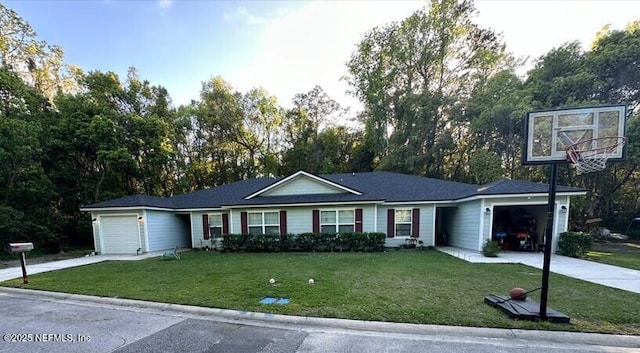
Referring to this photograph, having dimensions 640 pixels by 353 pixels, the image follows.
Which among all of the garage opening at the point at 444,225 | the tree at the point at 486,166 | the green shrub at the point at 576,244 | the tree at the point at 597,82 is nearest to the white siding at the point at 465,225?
the garage opening at the point at 444,225

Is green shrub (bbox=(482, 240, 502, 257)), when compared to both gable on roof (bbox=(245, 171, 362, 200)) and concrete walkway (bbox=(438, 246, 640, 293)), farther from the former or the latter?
gable on roof (bbox=(245, 171, 362, 200))

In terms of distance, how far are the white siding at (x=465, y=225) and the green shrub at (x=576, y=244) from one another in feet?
9.55

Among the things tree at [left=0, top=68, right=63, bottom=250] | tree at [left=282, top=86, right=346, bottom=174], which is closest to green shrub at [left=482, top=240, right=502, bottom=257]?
tree at [left=282, top=86, right=346, bottom=174]

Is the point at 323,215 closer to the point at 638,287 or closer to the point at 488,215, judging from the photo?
the point at 488,215

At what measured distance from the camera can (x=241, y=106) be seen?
24.2 m

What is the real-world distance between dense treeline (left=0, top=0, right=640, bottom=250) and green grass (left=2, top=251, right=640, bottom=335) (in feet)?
32.8

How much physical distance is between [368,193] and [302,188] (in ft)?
11.7

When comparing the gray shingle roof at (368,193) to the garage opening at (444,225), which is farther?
the garage opening at (444,225)

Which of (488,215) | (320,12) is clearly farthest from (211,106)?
A: (488,215)

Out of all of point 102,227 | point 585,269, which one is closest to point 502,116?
point 585,269

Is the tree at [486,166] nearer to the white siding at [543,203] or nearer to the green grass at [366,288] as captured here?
the white siding at [543,203]

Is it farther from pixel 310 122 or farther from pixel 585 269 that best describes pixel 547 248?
pixel 310 122

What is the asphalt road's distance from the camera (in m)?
3.23

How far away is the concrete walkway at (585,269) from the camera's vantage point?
598 cm
